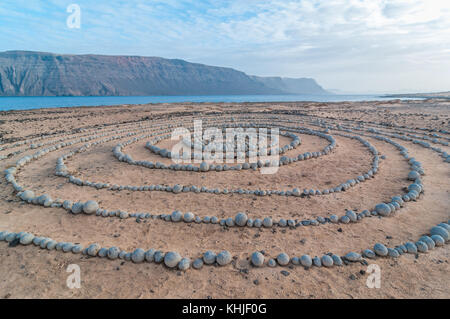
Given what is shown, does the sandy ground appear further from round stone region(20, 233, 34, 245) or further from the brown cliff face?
the brown cliff face

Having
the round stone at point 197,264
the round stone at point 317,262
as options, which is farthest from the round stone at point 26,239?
the round stone at point 317,262

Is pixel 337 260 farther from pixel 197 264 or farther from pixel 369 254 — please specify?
pixel 197 264

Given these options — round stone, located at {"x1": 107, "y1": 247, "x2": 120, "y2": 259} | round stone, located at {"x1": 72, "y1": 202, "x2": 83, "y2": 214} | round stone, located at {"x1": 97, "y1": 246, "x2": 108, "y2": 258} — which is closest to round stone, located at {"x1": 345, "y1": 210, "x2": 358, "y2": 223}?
round stone, located at {"x1": 107, "y1": 247, "x2": 120, "y2": 259}

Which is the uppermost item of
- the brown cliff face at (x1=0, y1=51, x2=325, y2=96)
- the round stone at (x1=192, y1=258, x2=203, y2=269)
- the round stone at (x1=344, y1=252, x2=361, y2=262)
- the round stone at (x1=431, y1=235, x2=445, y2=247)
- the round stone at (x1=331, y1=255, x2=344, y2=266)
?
the brown cliff face at (x1=0, y1=51, x2=325, y2=96)

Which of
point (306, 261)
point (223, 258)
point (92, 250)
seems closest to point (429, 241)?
point (306, 261)

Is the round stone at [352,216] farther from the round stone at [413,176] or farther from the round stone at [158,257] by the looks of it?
the round stone at [158,257]
